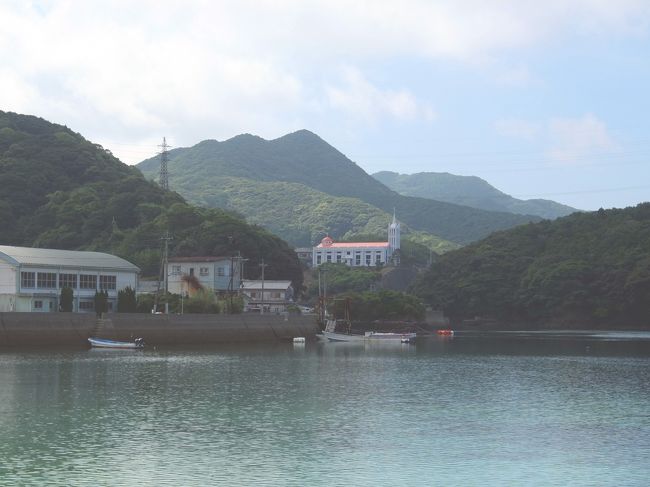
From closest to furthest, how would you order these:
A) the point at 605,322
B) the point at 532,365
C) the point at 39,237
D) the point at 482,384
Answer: the point at 482,384, the point at 532,365, the point at 39,237, the point at 605,322

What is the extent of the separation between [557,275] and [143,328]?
99.5 metres

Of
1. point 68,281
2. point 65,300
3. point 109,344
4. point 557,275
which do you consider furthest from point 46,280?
point 557,275

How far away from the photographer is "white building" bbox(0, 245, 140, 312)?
83.5 metres

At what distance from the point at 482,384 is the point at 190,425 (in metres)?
24.7

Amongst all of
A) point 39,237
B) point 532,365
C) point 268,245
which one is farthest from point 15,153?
point 532,365

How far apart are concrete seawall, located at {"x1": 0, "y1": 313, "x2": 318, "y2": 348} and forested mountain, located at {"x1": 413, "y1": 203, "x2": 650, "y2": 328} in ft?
249

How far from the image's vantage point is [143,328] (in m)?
83.8

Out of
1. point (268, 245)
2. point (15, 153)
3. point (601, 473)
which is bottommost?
point (601, 473)

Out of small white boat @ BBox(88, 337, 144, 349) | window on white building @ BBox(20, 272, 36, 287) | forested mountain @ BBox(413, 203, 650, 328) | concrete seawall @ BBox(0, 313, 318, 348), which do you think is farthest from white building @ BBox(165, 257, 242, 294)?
forested mountain @ BBox(413, 203, 650, 328)

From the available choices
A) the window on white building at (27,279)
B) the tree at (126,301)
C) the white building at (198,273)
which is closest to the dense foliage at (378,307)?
the white building at (198,273)

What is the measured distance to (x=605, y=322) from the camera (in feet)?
533

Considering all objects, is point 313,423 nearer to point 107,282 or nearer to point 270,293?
point 107,282

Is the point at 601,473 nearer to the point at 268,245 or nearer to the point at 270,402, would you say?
the point at 270,402

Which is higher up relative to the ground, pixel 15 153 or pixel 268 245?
pixel 15 153
